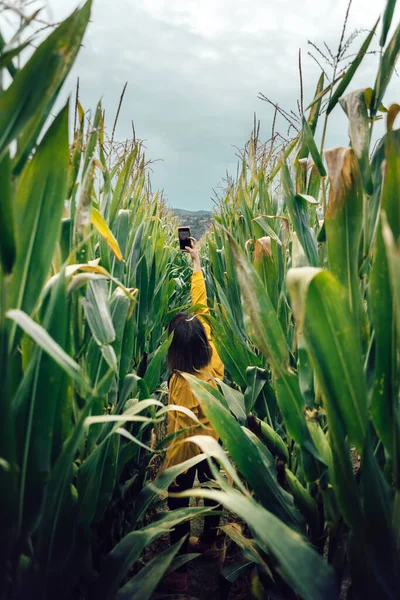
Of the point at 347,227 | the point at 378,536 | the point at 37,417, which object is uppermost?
the point at 347,227

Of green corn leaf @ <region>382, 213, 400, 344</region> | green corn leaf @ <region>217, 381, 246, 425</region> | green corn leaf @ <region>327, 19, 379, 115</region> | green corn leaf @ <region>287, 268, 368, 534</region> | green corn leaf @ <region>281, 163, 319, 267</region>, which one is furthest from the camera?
green corn leaf @ <region>217, 381, 246, 425</region>

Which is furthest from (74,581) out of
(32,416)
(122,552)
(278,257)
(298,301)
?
(278,257)

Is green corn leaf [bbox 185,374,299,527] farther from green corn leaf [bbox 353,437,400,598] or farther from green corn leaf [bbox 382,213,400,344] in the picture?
green corn leaf [bbox 382,213,400,344]

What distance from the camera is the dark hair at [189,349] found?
153 centimetres

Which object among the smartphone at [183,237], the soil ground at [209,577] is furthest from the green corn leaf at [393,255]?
the smartphone at [183,237]

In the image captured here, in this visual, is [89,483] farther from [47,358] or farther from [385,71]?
[385,71]

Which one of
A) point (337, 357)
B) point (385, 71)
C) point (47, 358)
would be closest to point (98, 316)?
point (47, 358)

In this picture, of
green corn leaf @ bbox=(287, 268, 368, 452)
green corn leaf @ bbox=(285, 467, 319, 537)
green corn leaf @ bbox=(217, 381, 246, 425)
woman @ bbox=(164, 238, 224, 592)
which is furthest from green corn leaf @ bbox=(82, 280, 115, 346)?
woman @ bbox=(164, 238, 224, 592)

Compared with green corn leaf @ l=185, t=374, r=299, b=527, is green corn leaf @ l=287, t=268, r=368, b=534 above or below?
above

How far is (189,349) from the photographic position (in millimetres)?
1529

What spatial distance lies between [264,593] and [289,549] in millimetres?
477

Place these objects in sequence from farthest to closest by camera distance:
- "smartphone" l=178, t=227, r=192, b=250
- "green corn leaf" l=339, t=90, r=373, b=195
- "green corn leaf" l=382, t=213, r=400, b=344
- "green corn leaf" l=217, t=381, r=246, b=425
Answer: "smartphone" l=178, t=227, r=192, b=250
"green corn leaf" l=217, t=381, r=246, b=425
"green corn leaf" l=339, t=90, r=373, b=195
"green corn leaf" l=382, t=213, r=400, b=344

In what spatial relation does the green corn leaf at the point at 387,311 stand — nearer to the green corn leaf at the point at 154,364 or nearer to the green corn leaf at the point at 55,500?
the green corn leaf at the point at 55,500

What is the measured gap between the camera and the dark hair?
1531 millimetres
